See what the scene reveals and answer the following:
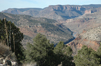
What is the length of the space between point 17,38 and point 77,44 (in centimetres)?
10859

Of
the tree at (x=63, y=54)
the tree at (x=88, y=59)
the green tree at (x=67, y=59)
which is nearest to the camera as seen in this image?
the tree at (x=88, y=59)

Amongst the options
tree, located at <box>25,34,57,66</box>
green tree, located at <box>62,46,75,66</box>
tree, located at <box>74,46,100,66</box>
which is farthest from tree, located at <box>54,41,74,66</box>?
tree, located at <box>25,34,57,66</box>

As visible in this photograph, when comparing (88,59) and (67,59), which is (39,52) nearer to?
(88,59)

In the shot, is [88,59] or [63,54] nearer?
[88,59]

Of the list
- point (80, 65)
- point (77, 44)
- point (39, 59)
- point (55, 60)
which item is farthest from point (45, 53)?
point (77, 44)

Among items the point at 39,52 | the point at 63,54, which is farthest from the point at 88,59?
the point at 63,54

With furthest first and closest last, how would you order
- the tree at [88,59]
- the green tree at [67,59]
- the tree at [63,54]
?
the green tree at [67,59] → the tree at [63,54] → the tree at [88,59]

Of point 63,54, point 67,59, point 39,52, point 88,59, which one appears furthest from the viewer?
point 63,54

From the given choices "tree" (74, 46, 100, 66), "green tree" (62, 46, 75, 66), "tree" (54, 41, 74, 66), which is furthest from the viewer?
"green tree" (62, 46, 75, 66)

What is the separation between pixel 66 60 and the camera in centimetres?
3025

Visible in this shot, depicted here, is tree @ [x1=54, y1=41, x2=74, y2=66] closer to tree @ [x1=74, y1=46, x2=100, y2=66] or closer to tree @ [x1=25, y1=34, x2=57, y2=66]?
tree @ [x1=74, y1=46, x2=100, y2=66]

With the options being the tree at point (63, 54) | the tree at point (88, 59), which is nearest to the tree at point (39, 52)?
the tree at point (88, 59)

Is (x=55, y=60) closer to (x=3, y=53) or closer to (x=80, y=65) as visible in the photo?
(x=80, y=65)

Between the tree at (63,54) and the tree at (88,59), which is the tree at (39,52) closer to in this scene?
the tree at (88,59)
